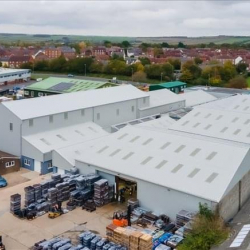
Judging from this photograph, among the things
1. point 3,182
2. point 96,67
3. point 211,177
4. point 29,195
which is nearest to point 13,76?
point 96,67

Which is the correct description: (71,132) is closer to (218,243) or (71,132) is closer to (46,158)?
(46,158)

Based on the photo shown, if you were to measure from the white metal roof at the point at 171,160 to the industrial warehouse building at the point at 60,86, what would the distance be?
2693 cm

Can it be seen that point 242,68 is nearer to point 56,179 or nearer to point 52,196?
point 56,179

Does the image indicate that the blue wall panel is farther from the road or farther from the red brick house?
the red brick house

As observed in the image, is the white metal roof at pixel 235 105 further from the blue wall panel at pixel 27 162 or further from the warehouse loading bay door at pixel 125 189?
the blue wall panel at pixel 27 162

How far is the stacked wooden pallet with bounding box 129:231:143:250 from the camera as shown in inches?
606

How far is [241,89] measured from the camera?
63.5m

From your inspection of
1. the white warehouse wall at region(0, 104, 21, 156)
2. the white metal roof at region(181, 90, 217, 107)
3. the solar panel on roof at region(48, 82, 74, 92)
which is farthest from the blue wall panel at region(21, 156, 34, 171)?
the solar panel on roof at region(48, 82, 74, 92)

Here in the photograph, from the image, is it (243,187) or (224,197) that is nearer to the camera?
(224,197)

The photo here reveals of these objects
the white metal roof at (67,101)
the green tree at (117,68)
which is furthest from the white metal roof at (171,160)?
the green tree at (117,68)

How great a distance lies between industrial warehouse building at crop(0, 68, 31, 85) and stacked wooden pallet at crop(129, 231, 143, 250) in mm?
55786

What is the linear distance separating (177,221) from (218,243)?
8.11 feet

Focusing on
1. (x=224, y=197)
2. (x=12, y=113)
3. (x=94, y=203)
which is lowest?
(x=94, y=203)

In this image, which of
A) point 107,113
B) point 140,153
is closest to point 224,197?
point 140,153
